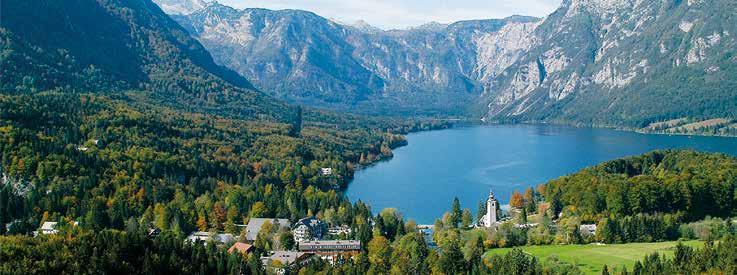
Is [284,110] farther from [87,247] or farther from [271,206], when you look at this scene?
[87,247]

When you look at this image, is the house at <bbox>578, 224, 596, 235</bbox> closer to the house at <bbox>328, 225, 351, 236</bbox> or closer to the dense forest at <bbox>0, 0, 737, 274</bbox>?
the dense forest at <bbox>0, 0, 737, 274</bbox>

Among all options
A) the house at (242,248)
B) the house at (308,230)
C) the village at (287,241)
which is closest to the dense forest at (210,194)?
the village at (287,241)

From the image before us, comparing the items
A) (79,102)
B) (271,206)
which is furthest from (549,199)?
(79,102)

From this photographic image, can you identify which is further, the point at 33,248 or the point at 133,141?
the point at 133,141

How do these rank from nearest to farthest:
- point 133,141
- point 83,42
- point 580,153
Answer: point 133,141, point 580,153, point 83,42

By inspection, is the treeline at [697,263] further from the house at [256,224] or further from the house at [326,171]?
the house at [326,171]
